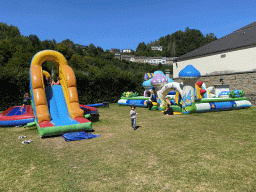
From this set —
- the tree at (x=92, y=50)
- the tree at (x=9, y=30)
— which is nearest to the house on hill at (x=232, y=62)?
the tree at (x=9, y=30)

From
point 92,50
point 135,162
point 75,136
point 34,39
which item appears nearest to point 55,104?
point 75,136

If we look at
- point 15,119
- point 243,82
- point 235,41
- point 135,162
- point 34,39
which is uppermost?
point 34,39

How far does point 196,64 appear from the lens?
77.3 feet

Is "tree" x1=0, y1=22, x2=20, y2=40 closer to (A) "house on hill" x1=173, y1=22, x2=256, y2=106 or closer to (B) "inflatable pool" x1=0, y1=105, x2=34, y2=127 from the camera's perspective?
(A) "house on hill" x1=173, y1=22, x2=256, y2=106

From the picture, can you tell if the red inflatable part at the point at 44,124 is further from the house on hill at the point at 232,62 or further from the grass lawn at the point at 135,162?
the house on hill at the point at 232,62

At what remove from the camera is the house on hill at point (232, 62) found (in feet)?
58.0

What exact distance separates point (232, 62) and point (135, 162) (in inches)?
734

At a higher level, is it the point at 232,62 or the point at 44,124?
the point at 232,62

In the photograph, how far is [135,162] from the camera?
491cm

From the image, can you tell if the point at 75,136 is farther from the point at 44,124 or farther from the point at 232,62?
Result: the point at 232,62

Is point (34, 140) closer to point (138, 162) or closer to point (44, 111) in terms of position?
point (44, 111)

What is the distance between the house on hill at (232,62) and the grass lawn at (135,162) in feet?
40.8

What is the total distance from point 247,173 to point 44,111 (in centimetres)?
776

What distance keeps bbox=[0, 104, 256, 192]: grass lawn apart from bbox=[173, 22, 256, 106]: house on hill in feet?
40.8
